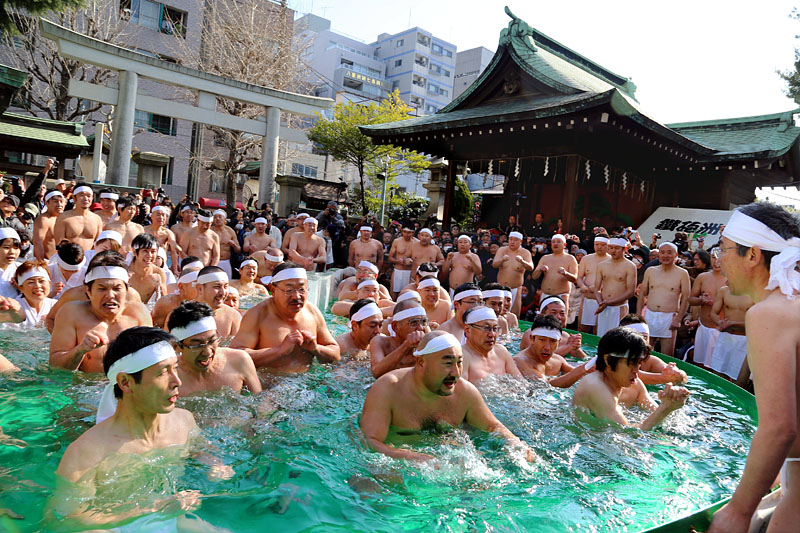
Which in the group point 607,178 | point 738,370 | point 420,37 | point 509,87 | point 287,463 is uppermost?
point 420,37

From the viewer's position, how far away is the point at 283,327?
16.2 ft

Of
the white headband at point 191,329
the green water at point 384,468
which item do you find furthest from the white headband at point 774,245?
the white headband at point 191,329

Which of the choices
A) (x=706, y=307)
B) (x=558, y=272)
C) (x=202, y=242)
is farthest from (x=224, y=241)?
(x=706, y=307)

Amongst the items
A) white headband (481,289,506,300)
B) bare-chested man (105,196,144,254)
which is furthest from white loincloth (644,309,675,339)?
bare-chested man (105,196,144,254)

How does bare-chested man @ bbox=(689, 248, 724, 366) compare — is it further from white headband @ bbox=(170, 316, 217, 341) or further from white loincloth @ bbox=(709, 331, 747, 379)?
white headband @ bbox=(170, 316, 217, 341)

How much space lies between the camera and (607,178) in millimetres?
14117

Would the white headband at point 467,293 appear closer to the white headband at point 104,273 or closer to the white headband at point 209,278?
the white headband at point 209,278

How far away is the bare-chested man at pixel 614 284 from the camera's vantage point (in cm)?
816

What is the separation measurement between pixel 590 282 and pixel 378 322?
4.72m

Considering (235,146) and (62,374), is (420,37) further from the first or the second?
(62,374)

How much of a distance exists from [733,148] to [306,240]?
1221 cm

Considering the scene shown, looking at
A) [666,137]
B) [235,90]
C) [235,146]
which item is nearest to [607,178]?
[666,137]

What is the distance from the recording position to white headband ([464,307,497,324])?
4.84 metres

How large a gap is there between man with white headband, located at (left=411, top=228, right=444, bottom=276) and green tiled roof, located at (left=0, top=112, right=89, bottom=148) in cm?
1233
